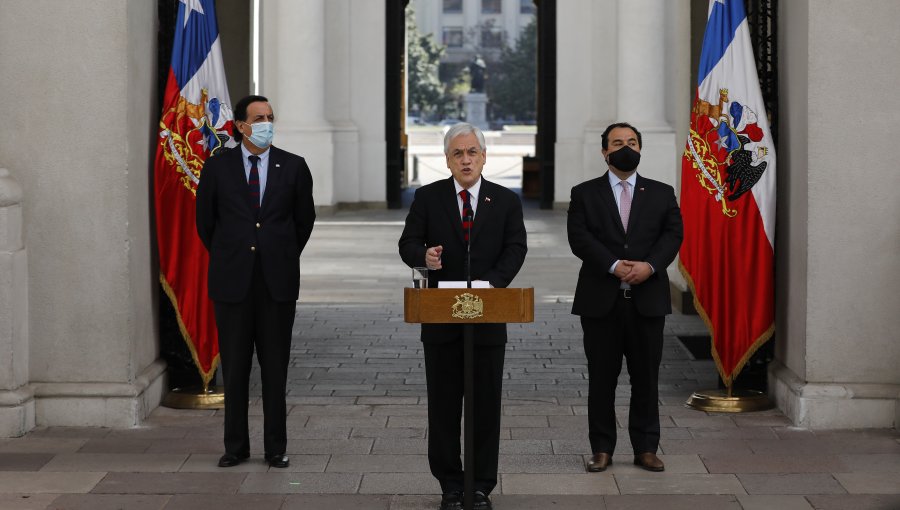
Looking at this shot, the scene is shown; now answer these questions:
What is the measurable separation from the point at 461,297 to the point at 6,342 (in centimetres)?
334

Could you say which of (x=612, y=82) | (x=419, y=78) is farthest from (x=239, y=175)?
(x=419, y=78)

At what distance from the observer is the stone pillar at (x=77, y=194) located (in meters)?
8.27

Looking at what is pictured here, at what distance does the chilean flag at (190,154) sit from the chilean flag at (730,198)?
295cm

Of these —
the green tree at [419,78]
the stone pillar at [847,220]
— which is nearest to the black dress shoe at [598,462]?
the stone pillar at [847,220]

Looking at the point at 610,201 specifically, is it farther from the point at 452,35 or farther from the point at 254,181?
the point at 452,35

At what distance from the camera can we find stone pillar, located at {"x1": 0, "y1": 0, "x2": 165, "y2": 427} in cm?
827

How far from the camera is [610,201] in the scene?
7.16 m

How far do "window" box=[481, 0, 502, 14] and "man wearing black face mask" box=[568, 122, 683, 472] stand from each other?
10967 cm

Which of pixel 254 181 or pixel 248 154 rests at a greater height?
pixel 248 154

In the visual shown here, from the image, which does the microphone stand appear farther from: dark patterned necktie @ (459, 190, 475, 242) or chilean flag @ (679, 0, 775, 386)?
chilean flag @ (679, 0, 775, 386)

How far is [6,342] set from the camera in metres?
8.12

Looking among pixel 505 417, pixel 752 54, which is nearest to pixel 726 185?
pixel 752 54

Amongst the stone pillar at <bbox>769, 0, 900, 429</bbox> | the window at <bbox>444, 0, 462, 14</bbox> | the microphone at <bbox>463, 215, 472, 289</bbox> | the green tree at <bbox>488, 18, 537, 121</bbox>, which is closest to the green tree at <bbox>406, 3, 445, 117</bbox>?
the green tree at <bbox>488, 18, 537, 121</bbox>

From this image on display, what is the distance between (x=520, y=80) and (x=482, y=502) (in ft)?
274
